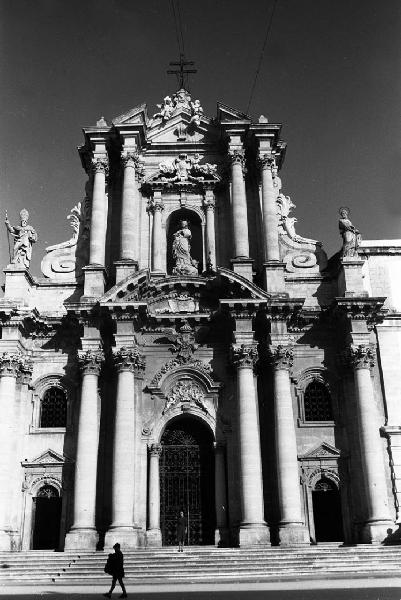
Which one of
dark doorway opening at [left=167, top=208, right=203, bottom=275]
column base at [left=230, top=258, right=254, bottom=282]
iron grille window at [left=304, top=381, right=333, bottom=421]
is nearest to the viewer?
iron grille window at [left=304, top=381, right=333, bottom=421]

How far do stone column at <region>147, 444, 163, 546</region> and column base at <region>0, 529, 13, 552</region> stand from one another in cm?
422

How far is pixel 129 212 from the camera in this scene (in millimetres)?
24656

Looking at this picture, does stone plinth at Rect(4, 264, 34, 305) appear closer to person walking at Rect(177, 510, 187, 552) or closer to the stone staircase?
the stone staircase

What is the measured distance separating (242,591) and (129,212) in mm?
14460

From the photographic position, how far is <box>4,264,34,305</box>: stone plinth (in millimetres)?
23469

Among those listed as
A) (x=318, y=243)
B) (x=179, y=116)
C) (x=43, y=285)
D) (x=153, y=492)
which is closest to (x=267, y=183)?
(x=318, y=243)

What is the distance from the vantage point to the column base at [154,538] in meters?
21.2

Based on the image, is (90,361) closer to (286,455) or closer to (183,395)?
(183,395)

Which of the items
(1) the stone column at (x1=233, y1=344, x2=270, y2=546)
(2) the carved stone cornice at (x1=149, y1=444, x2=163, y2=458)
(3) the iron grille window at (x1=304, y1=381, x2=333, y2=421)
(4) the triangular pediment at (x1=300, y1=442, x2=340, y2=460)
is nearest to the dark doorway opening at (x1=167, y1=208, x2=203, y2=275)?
(1) the stone column at (x1=233, y1=344, x2=270, y2=546)

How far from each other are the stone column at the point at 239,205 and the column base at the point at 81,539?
10307mm

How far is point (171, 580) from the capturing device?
1670 cm

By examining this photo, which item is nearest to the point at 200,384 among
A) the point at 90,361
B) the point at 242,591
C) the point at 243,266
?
the point at 90,361

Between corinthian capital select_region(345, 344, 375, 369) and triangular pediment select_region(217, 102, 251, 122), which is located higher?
triangular pediment select_region(217, 102, 251, 122)

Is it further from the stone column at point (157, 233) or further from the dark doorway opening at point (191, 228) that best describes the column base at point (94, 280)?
the dark doorway opening at point (191, 228)
